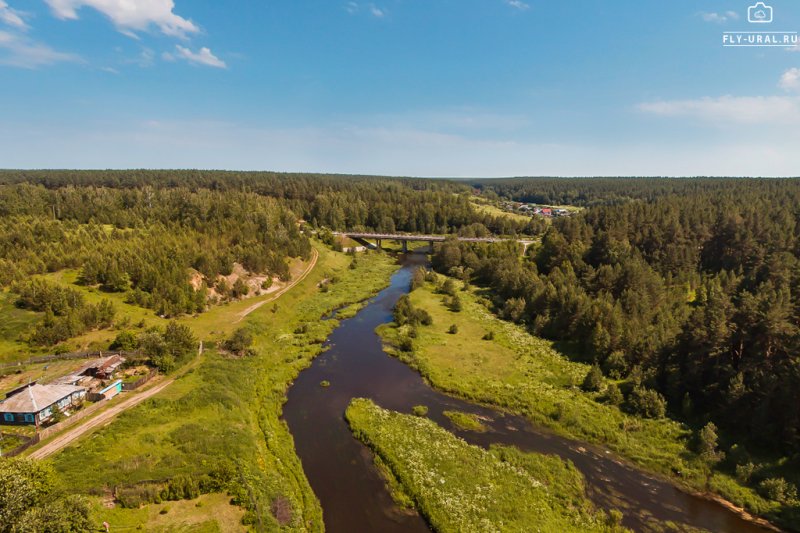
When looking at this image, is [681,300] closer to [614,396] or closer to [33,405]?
[614,396]

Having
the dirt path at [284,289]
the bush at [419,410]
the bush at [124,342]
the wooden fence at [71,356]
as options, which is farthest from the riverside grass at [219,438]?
the bush at [419,410]

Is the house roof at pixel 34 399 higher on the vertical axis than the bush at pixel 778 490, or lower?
higher

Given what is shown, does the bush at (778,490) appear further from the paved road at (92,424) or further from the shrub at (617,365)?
the paved road at (92,424)

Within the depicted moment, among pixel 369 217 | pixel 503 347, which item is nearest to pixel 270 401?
pixel 503 347

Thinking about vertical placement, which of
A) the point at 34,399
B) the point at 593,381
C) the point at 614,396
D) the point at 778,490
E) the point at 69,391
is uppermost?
the point at 34,399

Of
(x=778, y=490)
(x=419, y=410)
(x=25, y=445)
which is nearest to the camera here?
(x=778, y=490)

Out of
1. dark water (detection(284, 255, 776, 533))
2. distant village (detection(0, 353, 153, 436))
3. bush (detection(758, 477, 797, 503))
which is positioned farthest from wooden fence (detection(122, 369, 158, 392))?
bush (detection(758, 477, 797, 503))

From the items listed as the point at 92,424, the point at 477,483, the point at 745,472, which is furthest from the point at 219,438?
A: the point at 745,472
